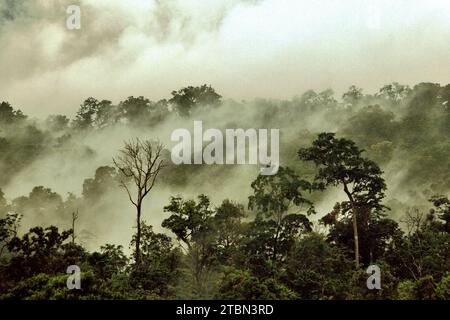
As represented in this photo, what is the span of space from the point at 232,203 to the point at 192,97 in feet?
258

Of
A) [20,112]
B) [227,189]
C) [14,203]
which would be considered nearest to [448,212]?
[227,189]

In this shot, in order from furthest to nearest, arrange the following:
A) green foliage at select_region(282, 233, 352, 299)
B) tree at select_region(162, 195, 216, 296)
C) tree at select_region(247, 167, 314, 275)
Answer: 1. tree at select_region(247, 167, 314, 275)
2. tree at select_region(162, 195, 216, 296)
3. green foliage at select_region(282, 233, 352, 299)

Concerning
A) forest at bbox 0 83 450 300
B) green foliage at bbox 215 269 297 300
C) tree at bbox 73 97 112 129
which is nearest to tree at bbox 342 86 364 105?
forest at bbox 0 83 450 300

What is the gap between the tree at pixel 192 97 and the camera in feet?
385

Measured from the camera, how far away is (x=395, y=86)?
415 feet

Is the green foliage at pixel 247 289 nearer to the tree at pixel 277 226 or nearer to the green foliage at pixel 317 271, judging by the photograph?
the green foliage at pixel 317 271

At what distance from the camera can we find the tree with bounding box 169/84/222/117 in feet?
385

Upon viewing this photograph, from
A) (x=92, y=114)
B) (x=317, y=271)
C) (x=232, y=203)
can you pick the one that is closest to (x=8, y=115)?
(x=92, y=114)

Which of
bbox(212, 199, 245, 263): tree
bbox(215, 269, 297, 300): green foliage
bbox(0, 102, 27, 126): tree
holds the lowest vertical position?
bbox(215, 269, 297, 300): green foliage

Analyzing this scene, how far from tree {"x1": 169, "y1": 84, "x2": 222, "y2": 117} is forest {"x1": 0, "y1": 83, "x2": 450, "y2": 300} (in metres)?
0.40

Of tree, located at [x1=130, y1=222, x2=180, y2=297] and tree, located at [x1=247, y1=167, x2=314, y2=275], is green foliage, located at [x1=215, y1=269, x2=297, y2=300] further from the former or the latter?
tree, located at [x1=247, y1=167, x2=314, y2=275]

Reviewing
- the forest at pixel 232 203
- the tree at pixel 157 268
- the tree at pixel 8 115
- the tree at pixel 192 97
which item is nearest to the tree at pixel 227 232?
the forest at pixel 232 203

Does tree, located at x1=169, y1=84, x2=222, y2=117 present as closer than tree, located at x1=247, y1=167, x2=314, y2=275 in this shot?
No
